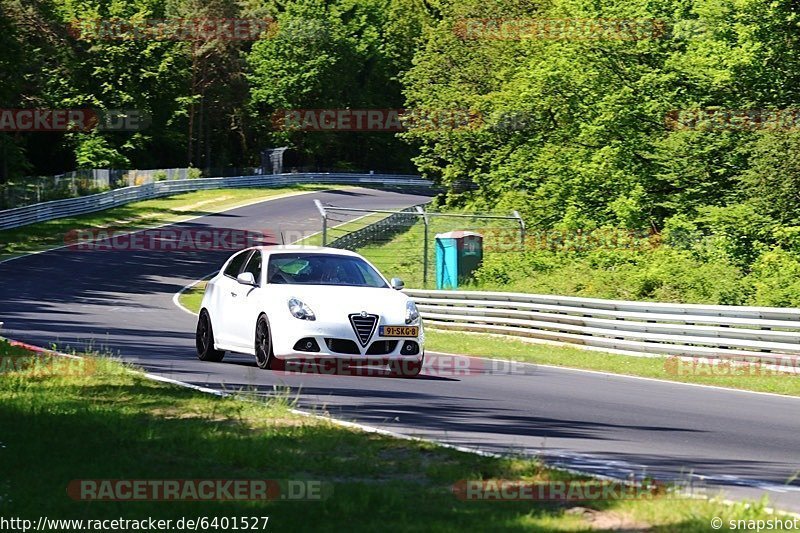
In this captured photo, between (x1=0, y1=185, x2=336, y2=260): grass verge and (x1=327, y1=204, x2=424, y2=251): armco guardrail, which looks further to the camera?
(x1=0, y1=185, x2=336, y2=260): grass verge

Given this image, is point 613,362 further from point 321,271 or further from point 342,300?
point 342,300

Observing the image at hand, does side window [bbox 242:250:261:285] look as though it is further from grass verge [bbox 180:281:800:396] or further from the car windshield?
grass verge [bbox 180:281:800:396]

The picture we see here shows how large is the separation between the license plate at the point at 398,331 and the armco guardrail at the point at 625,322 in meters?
6.88

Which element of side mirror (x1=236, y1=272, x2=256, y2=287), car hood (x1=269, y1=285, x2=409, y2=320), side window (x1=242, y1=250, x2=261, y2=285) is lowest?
car hood (x1=269, y1=285, x2=409, y2=320)

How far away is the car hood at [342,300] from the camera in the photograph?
14172 mm

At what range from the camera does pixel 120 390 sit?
38.2 feet

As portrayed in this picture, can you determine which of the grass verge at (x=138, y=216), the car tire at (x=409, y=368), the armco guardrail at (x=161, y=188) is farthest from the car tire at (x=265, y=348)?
the armco guardrail at (x=161, y=188)

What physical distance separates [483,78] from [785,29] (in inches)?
1126

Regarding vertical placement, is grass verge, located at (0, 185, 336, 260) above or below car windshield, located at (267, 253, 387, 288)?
below

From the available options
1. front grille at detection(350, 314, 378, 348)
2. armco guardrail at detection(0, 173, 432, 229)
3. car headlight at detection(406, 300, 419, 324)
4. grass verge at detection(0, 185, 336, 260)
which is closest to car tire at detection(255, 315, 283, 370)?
front grille at detection(350, 314, 378, 348)

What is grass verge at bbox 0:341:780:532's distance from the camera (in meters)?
6.30

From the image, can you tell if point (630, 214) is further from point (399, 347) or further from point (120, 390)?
point (120, 390)

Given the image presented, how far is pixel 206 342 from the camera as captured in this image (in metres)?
16.6

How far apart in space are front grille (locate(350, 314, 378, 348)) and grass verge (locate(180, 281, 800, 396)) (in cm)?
556
